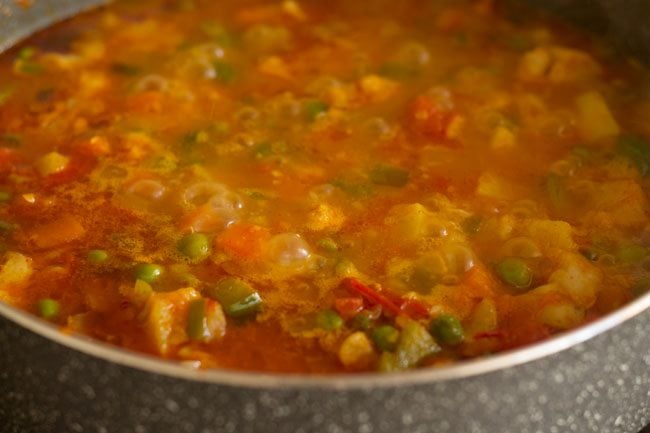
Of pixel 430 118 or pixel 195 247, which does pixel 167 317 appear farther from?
pixel 430 118

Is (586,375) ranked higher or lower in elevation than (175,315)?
higher

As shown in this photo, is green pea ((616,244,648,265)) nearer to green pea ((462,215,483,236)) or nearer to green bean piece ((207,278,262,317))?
green pea ((462,215,483,236))

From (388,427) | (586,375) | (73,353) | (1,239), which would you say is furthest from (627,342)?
(1,239)

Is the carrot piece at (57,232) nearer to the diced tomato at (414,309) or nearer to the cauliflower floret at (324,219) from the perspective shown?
the cauliflower floret at (324,219)

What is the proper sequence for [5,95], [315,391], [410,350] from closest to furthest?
1. [315,391]
2. [410,350]
3. [5,95]

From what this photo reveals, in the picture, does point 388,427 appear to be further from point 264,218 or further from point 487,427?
point 264,218

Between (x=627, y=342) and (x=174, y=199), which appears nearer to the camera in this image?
(x=627, y=342)

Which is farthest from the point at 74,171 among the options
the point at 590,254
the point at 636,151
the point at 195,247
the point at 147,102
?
the point at 636,151
